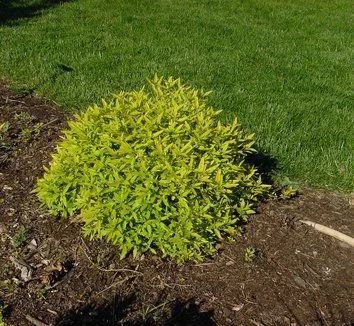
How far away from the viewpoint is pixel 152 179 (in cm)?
342

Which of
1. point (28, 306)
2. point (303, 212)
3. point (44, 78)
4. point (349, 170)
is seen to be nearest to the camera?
point (28, 306)

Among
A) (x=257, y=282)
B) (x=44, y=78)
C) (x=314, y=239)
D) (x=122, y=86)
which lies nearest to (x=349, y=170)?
(x=314, y=239)

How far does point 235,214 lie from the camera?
4.15 metres

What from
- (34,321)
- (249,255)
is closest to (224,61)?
(249,255)

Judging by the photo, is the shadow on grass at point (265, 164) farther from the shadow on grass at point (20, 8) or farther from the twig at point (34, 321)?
the shadow on grass at point (20, 8)

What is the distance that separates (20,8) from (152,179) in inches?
311

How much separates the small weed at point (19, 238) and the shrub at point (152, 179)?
0.27 meters

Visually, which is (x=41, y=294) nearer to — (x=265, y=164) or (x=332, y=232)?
(x=332, y=232)

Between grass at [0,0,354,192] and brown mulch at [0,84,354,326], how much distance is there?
1134mm

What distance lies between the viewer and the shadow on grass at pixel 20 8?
30.8 ft

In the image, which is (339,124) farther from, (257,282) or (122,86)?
(257,282)

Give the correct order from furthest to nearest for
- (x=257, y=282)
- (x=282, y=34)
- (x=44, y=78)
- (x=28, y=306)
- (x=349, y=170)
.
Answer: (x=282, y=34), (x=44, y=78), (x=349, y=170), (x=257, y=282), (x=28, y=306)

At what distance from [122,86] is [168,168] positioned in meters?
3.42

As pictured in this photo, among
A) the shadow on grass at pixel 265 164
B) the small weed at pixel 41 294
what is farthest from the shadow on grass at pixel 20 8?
the small weed at pixel 41 294
